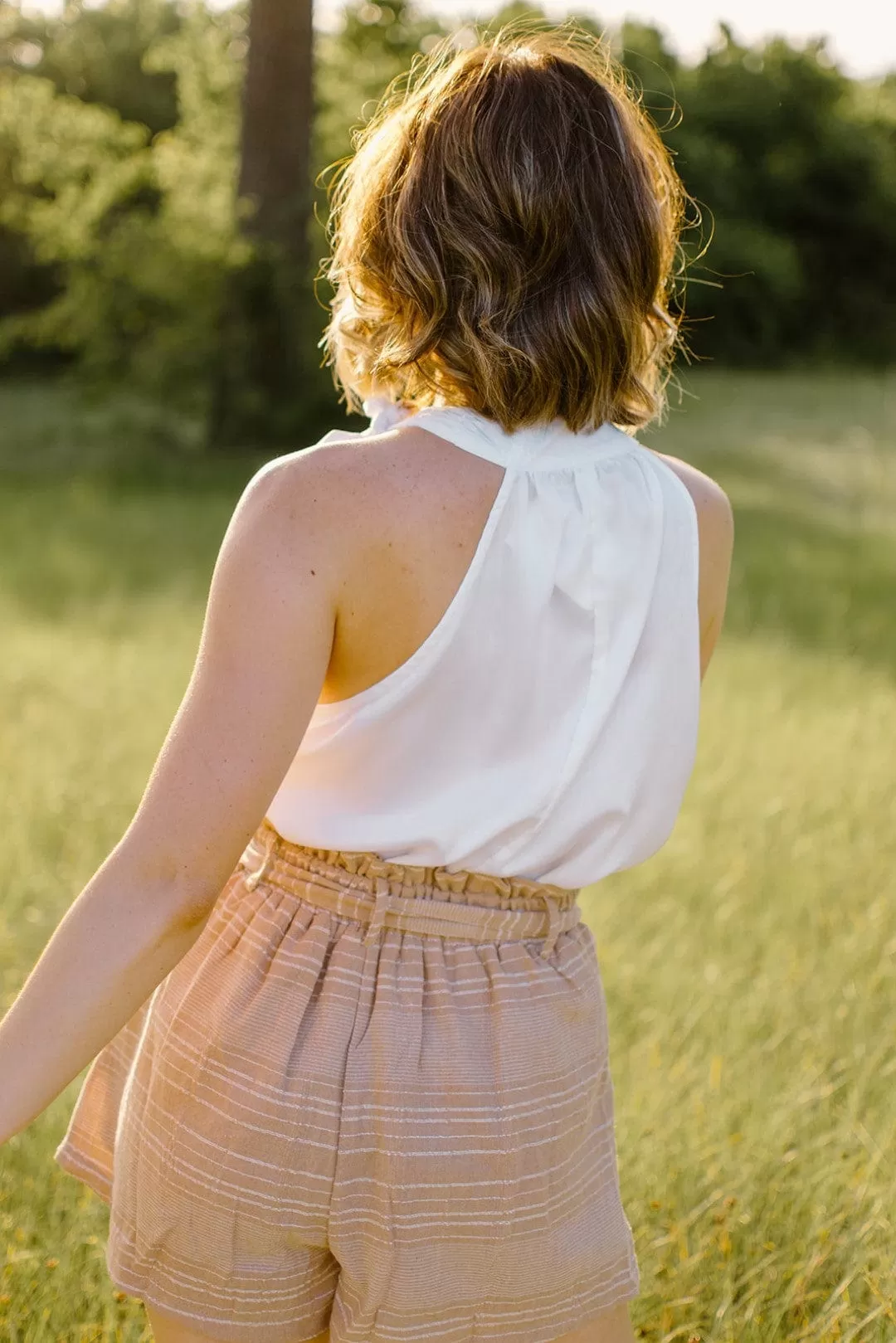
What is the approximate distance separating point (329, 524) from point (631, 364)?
415 millimetres

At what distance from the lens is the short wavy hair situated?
1354 mm

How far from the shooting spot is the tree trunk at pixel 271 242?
1205 cm

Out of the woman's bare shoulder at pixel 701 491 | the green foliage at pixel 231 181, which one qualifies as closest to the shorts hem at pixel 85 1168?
the woman's bare shoulder at pixel 701 491

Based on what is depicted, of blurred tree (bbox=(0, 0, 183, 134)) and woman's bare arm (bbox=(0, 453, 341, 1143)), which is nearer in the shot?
woman's bare arm (bbox=(0, 453, 341, 1143))

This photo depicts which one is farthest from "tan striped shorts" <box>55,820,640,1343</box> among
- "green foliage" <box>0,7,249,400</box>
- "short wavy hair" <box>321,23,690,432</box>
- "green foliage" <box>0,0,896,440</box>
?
"green foliage" <box>0,7,249,400</box>

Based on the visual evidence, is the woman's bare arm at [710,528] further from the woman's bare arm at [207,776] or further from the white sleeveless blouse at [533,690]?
the woman's bare arm at [207,776]

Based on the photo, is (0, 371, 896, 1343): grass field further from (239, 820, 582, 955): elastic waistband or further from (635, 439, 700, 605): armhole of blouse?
(635, 439, 700, 605): armhole of blouse

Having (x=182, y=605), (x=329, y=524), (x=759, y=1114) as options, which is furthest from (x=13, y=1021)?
(x=182, y=605)

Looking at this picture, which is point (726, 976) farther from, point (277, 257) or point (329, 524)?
point (277, 257)

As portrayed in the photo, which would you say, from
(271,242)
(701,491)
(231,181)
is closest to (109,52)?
(231,181)

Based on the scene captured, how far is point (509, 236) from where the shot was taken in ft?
4.50

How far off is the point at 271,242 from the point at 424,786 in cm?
1165

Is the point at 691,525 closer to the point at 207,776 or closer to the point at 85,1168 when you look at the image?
the point at 207,776

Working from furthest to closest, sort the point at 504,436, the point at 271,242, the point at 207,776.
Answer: the point at 271,242
the point at 504,436
the point at 207,776
